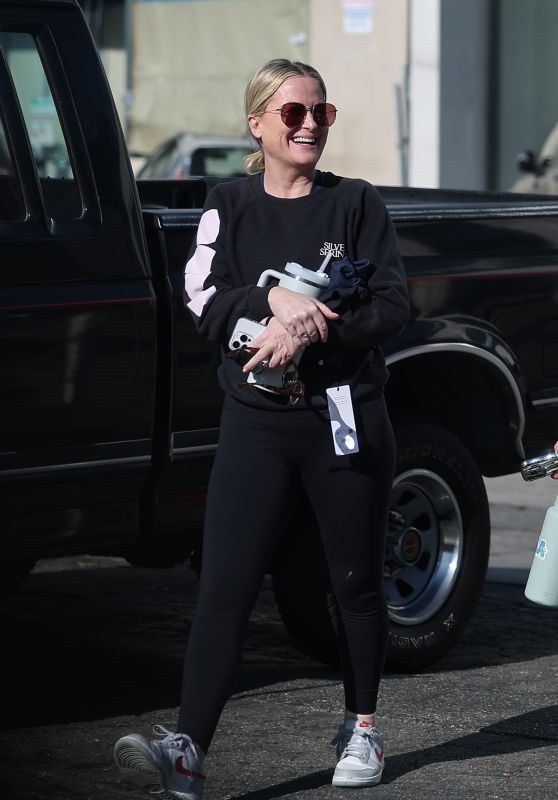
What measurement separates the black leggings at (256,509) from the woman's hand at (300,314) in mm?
225

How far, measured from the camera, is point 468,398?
5355 millimetres

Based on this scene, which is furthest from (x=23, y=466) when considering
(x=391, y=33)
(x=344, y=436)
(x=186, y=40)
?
(x=186, y=40)

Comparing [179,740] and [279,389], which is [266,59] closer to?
[279,389]

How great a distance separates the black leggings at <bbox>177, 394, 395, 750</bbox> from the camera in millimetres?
3775

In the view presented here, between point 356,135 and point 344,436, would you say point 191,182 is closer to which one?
point 344,436

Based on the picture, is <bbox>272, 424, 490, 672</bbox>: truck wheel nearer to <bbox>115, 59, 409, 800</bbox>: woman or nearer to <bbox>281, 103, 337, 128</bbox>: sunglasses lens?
<bbox>115, 59, 409, 800</bbox>: woman

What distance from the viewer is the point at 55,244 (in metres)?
4.28

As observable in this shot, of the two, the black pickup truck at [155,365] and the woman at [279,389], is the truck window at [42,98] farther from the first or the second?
the woman at [279,389]

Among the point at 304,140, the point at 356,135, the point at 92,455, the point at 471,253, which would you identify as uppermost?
Result: the point at 304,140

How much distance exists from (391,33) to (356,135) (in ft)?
4.02

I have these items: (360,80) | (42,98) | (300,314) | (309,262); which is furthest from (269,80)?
(360,80)

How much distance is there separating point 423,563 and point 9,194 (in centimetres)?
180

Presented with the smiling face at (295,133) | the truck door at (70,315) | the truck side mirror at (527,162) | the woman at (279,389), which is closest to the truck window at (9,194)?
the truck door at (70,315)

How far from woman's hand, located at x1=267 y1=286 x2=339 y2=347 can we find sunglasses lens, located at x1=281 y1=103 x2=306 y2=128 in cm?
40
